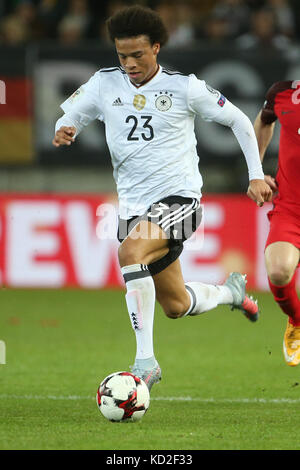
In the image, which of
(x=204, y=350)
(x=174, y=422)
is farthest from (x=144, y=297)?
(x=204, y=350)

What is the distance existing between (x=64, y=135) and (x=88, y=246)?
7.01m

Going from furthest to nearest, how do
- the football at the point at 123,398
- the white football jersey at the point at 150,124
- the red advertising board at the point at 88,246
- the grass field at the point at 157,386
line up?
1. the red advertising board at the point at 88,246
2. the white football jersey at the point at 150,124
3. the football at the point at 123,398
4. the grass field at the point at 157,386

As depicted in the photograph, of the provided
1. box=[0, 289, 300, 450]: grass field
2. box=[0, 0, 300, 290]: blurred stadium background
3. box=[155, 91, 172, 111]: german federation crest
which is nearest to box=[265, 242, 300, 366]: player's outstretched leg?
box=[0, 289, 300, 450]: grass field

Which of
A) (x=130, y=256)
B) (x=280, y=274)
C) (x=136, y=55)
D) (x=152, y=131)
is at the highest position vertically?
(x=136, y=55)

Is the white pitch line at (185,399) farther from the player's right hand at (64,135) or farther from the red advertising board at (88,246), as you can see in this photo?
the red advertising board at (88,246)

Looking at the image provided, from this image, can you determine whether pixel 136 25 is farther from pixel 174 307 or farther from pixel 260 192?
pixel 174 307

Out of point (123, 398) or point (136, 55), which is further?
point (136, 55)

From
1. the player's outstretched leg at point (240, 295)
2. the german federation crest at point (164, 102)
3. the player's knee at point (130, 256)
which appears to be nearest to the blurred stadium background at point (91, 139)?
the player's outstretched leg at point (240, 295)

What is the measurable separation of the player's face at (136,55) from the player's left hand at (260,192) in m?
0.96

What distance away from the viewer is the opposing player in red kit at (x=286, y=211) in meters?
6.54

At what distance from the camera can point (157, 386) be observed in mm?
7156

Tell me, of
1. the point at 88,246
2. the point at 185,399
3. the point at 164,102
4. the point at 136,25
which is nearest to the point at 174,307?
the point at 185,399

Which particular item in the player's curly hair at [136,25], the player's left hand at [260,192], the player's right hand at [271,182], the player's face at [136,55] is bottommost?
the player's right hand at [271,182]

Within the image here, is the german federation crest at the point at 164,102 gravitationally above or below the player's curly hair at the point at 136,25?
below
